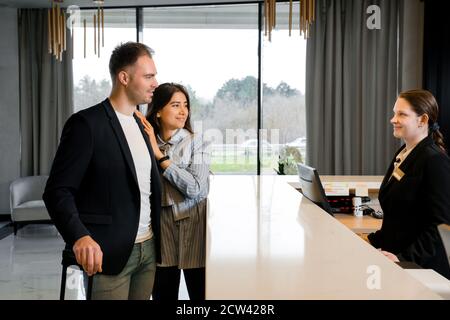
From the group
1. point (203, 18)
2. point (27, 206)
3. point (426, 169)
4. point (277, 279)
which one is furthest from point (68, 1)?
point (277, 279)

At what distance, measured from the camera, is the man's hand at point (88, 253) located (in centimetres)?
158

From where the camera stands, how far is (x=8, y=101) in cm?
709

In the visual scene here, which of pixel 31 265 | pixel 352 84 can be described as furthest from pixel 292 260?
pixel 352 84

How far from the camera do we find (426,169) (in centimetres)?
211

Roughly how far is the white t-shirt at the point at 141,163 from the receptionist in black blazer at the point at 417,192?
908mm

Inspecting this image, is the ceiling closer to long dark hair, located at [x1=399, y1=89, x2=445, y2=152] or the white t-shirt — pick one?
long dark hair, located at [x1=399, y1=89, x2=445, y2=152]

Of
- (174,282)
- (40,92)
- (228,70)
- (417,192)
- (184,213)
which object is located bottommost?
(174,282)

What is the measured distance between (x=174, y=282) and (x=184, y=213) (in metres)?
0.36

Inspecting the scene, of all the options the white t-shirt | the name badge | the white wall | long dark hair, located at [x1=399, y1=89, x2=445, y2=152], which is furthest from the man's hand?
the white wall

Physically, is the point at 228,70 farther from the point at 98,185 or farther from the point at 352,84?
the point at 98,185

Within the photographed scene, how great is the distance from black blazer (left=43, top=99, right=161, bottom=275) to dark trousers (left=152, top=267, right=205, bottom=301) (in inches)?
25.4

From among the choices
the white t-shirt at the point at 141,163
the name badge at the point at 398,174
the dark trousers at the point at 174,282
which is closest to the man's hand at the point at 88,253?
the white t-shirt at the point at 141,163

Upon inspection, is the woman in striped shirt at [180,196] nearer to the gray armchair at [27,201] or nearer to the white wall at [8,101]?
the gray armchair at [27,201]
